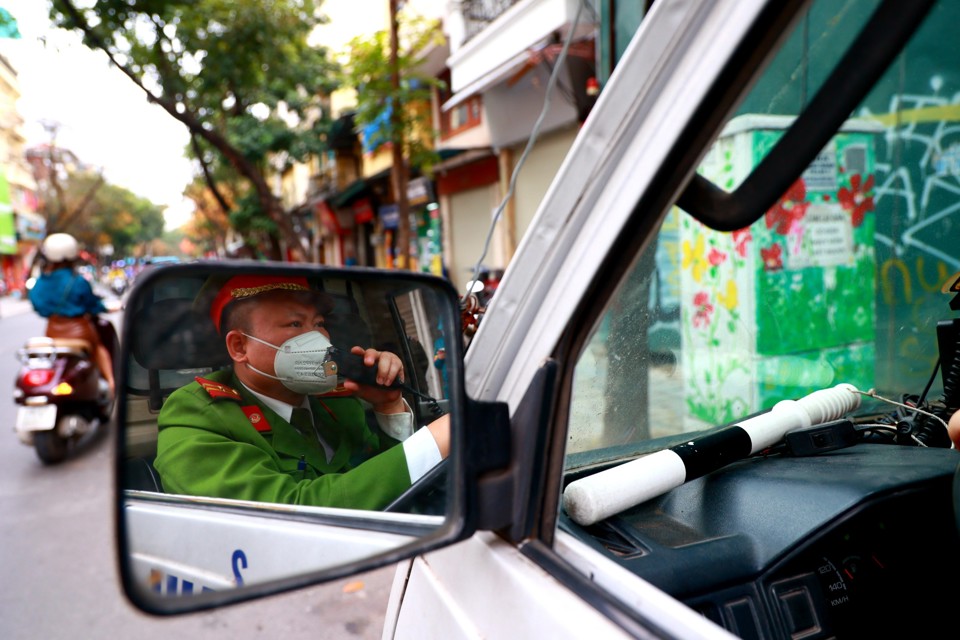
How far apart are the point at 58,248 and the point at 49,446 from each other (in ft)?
5.75

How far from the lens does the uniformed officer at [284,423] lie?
92 centimetres

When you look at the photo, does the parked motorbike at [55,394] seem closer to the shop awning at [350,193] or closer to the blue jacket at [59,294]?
the blue jacket at [59,294]

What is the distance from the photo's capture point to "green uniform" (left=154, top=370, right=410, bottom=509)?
0.97 metres

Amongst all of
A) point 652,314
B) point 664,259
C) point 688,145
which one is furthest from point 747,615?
point 664,259

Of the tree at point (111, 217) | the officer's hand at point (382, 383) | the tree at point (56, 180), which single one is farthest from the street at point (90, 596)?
the tree at point (111, 217)

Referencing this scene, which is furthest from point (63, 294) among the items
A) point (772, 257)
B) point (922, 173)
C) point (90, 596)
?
point (922, 173)

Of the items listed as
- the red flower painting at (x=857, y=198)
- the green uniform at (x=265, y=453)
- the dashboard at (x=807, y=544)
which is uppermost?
the red flower painting at (x=857, y=198)

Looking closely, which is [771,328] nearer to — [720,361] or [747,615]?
[720,361]

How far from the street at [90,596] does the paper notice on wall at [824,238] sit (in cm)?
186

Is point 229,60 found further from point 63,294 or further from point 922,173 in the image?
point 922,173

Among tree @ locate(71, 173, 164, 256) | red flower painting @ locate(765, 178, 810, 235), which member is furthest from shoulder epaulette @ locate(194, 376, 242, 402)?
tree @ locate(71, 173, 164, 256)

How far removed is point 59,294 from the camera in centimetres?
616

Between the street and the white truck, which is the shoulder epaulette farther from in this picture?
the street

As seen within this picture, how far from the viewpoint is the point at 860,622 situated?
121 centimetres
